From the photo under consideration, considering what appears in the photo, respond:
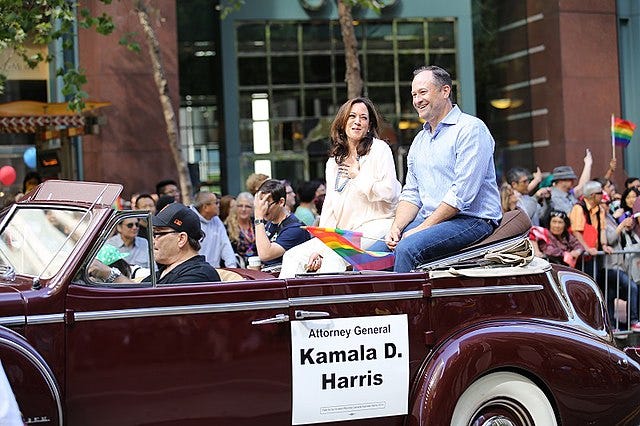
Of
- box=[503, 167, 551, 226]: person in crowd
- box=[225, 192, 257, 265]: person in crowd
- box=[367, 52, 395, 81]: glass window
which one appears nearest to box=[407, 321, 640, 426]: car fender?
box=[225, 192, 257, 265]: person in crowd

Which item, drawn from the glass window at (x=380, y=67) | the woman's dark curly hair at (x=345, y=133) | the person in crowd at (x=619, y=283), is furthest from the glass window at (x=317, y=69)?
the woman's dark curly hair at (x=345, y=133)

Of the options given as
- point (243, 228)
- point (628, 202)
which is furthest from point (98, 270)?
point (628, 202)

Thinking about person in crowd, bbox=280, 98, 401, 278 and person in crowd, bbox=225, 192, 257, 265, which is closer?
person in crowd, bbox=280, 98, 401, 278

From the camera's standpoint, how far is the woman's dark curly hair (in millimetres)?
7410

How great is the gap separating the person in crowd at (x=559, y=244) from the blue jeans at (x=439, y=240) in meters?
5.02

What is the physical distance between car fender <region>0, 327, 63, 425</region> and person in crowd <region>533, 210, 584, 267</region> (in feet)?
24.0

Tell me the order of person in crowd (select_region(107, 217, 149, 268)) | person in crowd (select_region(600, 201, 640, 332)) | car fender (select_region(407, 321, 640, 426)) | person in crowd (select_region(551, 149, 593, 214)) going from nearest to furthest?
car fender (select_region(407, 321, 640, 426)) < person in crowd (select_region(107, 217, 149, 268)) < person in crowd (select_region(600, 201, 640, 332)) < person in crowd (select_region(551, 149, 593, 214))

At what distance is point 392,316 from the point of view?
617 centimetres

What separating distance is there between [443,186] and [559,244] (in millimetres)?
5305

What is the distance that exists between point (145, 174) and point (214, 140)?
5552mm

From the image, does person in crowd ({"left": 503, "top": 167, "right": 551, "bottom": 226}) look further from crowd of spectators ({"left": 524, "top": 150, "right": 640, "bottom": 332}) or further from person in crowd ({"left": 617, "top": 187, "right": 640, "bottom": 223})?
person in crowd ({"left": 617, "top": 187, "right": 640, "bottom": 223})

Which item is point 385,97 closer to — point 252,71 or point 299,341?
point 252,71

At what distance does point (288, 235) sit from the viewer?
829 cm

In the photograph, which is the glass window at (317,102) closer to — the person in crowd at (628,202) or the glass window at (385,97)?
the glass window at (385,97)
